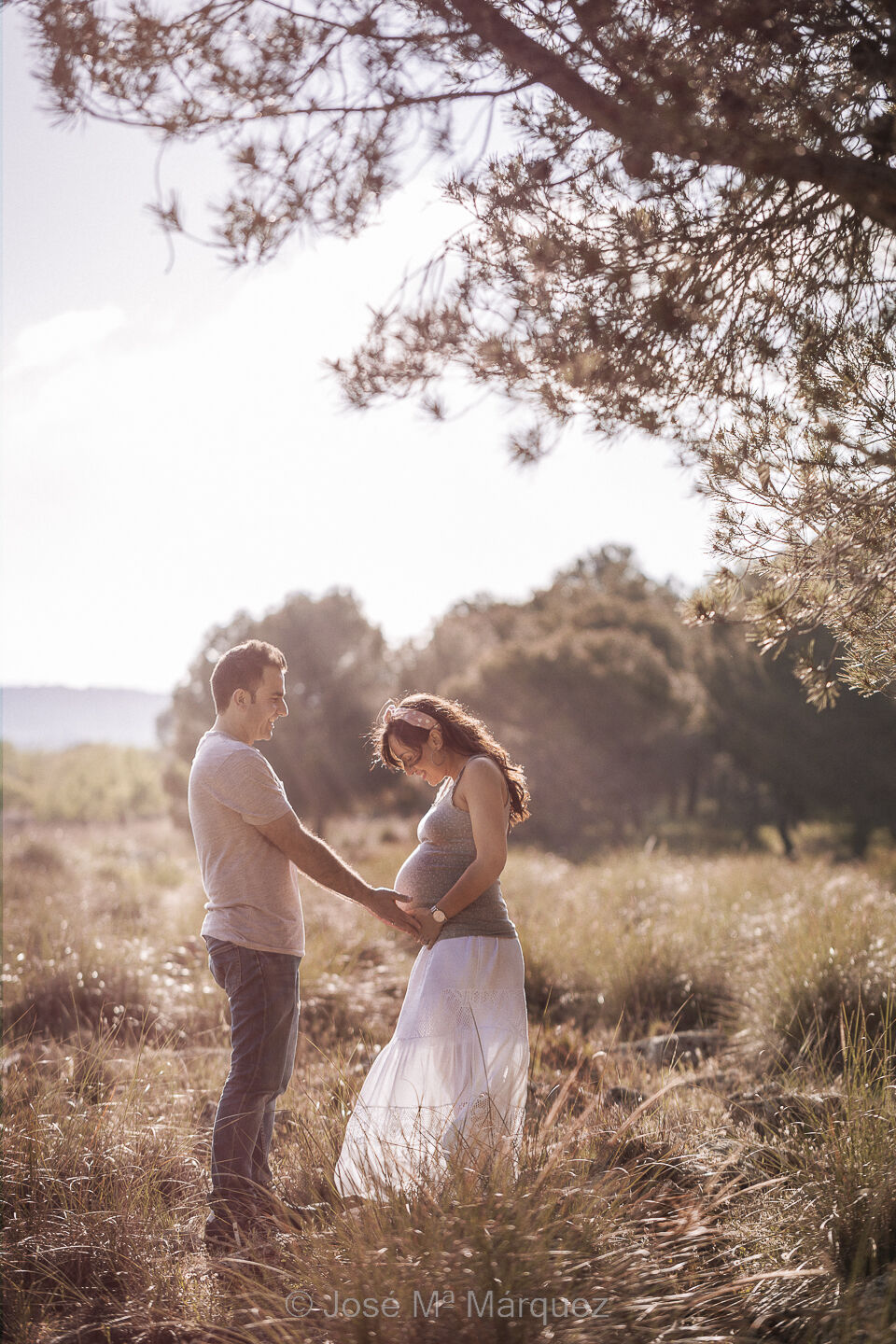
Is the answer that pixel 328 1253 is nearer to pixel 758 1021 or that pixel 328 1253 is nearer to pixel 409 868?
pixel 409 868

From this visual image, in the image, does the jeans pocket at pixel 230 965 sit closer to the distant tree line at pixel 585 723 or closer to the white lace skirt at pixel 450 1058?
the white lace skirt at pixel 450 1058

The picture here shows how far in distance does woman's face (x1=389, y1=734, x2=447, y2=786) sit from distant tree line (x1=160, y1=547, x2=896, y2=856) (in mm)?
15697

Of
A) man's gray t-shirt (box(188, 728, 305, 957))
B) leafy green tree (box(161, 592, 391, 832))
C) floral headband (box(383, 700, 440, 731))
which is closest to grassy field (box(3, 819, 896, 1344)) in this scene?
man's gray t-shirt (box(188, 728, 305, 957))

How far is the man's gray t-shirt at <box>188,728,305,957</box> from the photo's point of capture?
3.47 metres

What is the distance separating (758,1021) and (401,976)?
9.99 ft

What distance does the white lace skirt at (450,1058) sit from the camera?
326cm

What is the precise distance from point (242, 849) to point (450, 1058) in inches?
43.5

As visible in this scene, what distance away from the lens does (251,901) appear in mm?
3508

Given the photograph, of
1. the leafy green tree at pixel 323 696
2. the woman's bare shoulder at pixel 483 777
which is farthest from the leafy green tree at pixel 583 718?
the woman's bare shoulder at pixel 483 777

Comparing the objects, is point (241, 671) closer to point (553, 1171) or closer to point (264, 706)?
point (264, 706)

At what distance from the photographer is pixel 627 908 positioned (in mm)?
8766

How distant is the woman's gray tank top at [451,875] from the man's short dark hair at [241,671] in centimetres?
87

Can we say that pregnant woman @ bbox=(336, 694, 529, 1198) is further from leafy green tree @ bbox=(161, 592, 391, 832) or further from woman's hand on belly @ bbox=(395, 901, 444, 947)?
leafy green tree @ bbox=(161, 592, 391, 832)

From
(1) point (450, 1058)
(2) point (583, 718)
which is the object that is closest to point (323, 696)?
(2) point (583, 718)
